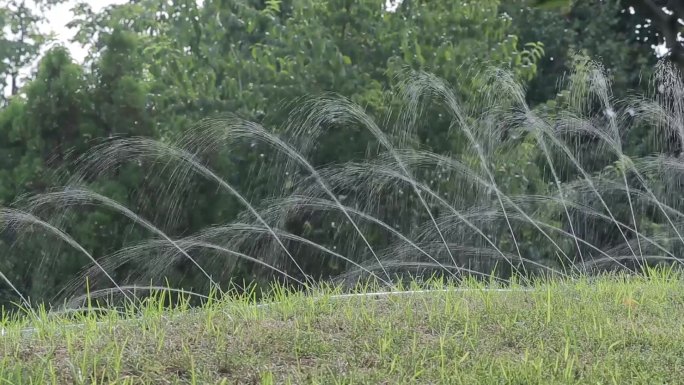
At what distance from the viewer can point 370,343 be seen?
4.21 meters

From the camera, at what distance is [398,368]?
388 centimetres

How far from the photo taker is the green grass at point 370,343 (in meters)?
3.79

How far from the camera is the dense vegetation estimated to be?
25.7 feet

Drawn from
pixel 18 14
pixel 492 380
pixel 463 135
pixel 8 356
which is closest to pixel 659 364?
pixel 492 380

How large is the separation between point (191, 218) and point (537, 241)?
306 centimetres

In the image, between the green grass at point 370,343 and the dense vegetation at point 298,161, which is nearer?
the green grass at point 370,343

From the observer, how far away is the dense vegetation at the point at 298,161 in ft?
25.7

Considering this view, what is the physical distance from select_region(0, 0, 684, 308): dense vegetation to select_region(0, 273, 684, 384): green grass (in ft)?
7.61

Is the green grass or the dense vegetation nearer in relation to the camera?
the green grass

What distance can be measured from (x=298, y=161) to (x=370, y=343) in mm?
4134

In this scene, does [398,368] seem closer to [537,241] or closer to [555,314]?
[555,314]

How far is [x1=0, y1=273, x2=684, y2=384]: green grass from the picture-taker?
12.4 feet

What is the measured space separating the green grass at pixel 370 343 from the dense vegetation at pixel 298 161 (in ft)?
7.61

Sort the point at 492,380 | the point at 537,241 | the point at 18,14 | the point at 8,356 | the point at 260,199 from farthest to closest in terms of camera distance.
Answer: the point at 18,14
the point at 537,241
the point at 260,199
the point at 8,356
the point at 492,380
